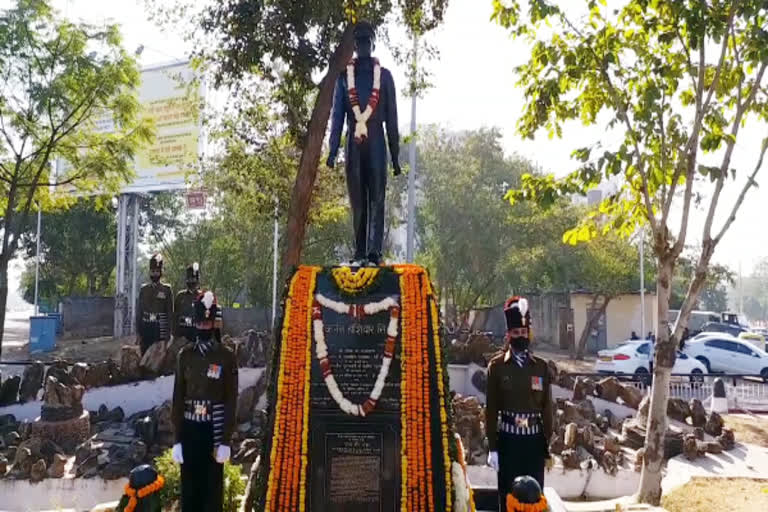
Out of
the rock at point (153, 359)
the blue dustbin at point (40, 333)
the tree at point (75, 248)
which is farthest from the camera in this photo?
the tree at point (75, 248)

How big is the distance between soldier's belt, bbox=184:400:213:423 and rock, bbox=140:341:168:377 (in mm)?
6704

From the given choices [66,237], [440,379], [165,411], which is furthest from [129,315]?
[440,379]

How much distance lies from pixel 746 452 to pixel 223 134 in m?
11.4

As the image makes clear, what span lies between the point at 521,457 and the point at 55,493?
6426 mm

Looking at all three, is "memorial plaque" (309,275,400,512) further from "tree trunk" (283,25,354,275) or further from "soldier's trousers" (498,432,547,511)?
"tree trunk" (283,25,354,275)

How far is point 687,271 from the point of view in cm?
2606

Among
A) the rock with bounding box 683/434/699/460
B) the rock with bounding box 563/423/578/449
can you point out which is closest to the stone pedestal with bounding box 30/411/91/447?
the rock with bounding box 563/423/578/449

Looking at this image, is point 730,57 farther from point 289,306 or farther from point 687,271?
point 687,271

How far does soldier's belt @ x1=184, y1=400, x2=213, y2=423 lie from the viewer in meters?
4.86

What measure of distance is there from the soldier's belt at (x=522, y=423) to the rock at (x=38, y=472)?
21.5ft

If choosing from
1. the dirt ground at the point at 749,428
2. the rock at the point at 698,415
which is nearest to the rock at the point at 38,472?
the rock at the point at 698,415

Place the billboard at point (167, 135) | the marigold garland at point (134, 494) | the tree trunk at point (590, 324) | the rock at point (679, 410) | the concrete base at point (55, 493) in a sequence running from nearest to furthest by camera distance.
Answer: the marigold garland at point (134, 494), the concrete base at point (55, 493), the rock at point (679, 410), the billboard at point (167, 135), the tree trunk at point (590, 324)

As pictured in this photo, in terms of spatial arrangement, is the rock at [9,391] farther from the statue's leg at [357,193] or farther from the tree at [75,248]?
the tree at [75,248]

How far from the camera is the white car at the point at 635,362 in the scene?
17.9m
